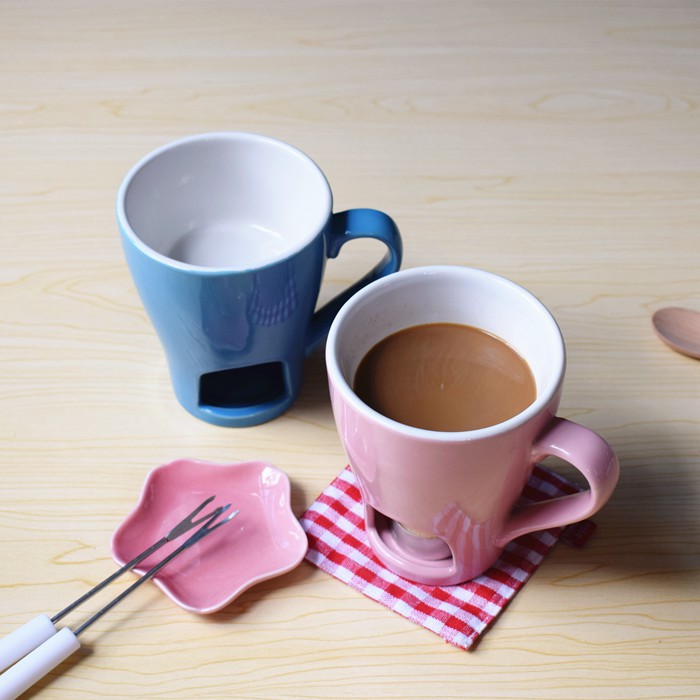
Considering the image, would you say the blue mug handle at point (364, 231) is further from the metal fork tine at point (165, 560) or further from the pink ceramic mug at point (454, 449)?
the metal fork tine at point (165, 560)

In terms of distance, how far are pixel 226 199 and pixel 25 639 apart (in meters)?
0.40

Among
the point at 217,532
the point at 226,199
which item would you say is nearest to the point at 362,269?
the point at 226,199

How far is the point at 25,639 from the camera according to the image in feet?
2.01

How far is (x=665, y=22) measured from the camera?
4.16 ft

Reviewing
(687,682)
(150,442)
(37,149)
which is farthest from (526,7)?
(687,682)

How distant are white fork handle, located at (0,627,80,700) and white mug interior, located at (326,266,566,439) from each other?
0.26 meters

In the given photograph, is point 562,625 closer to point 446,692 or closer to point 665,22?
point 446,692

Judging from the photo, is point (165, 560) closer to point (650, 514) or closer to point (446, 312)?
point (446, 312)

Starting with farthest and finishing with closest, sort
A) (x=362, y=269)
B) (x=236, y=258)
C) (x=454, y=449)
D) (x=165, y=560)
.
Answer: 1. (x=362, y=269)
2. (x=236, y=258)
3. (x=165, y=560)
4. (x=454, y=449)

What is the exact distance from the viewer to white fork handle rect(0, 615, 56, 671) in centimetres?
60

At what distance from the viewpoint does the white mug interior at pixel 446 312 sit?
24.7 inches

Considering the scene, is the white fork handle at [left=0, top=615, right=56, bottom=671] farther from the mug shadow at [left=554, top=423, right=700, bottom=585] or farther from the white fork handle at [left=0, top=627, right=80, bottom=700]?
the mug shadow at [left=554, top=423, right=700, bottom=585]

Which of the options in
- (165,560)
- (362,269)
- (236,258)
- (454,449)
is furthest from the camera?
(362,269)

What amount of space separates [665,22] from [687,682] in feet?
3.13
